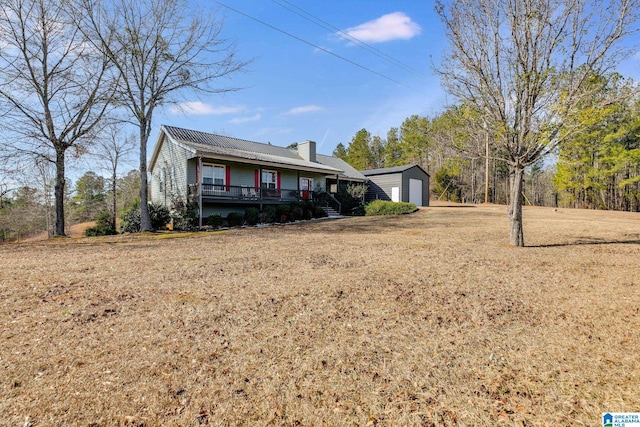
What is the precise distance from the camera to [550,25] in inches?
298

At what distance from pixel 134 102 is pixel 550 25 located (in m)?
16.1

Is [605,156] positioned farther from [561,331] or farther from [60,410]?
[60,410]

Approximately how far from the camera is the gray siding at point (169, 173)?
55.2ft

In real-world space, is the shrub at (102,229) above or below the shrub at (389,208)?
below

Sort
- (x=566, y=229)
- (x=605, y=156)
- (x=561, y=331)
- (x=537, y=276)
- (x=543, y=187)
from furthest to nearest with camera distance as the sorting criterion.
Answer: (x=543, y=187) < (x=605, y=156) < (x=566, y=229) < (x=537, y=276) < (x=561, y=331)

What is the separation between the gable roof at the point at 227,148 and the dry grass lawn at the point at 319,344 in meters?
10.2

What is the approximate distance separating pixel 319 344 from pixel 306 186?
63.8 feet

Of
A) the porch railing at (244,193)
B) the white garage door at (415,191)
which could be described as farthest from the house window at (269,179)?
the white garage door at (415,191)

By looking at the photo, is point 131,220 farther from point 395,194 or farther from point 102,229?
point 395,194

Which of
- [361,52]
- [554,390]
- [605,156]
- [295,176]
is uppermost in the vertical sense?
[361,52]

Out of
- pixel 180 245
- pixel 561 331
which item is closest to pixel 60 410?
pixel 561 331

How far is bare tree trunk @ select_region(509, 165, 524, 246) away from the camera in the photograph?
842cm

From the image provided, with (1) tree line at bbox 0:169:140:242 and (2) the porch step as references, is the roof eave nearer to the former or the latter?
(2) the porch step

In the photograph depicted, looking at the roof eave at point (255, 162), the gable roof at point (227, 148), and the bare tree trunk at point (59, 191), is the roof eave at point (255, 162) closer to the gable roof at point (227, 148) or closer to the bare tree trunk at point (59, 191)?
the gable roof at point (227, 148)
